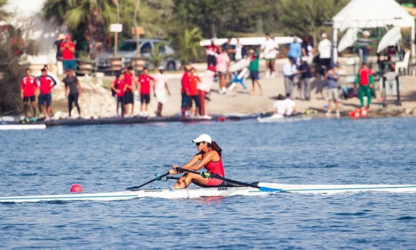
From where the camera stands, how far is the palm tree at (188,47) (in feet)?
181

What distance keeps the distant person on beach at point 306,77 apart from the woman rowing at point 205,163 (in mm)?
21851

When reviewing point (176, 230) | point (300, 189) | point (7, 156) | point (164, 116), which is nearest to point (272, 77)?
point (164, 116)

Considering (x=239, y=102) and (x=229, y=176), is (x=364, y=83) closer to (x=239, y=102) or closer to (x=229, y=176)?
(x=239, y=102)

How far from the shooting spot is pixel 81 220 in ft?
65.8

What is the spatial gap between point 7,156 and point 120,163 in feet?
13.2

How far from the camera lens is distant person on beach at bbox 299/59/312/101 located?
141ft

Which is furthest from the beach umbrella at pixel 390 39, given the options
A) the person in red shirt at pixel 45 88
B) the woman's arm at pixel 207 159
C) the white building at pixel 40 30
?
the woman's arm at pixel 207 159

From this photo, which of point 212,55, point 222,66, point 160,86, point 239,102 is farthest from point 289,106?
point 212,55

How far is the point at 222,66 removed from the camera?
4494 centimetres

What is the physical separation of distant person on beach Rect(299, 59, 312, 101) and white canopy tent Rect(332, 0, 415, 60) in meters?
1.97

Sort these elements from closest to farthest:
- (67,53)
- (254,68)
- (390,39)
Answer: (390,39) < (254,68) < (67,53)

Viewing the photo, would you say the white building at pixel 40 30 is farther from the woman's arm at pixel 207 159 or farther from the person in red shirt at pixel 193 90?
the woman's arm at pixel 207 159

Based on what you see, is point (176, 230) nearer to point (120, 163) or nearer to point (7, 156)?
point (120, 163)

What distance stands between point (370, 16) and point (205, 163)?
23771 mm
